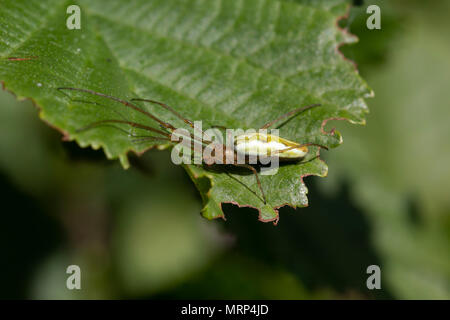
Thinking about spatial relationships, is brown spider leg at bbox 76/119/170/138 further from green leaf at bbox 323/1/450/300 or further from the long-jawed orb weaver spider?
green leaf at bbox 323/1/450/300

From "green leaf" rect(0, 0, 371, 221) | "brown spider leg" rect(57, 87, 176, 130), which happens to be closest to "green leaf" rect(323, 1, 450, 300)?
"green leaf" rect(0, 0, 371, 221)

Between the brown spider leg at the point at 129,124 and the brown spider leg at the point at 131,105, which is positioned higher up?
the brown spider leg at the point at 131,105

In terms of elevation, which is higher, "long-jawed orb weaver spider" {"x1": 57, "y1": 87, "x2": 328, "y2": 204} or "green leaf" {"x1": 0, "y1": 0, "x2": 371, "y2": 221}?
"green leaf" {"x1": 0, "y1": 0, "x2": 371, "y2": 221}

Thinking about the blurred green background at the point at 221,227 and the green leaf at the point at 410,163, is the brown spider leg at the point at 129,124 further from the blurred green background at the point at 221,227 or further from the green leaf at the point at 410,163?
the green leaf at the point at 410,163

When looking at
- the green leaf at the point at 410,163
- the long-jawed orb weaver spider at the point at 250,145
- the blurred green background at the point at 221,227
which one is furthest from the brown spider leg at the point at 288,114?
the green leaf at the point at 410,163
